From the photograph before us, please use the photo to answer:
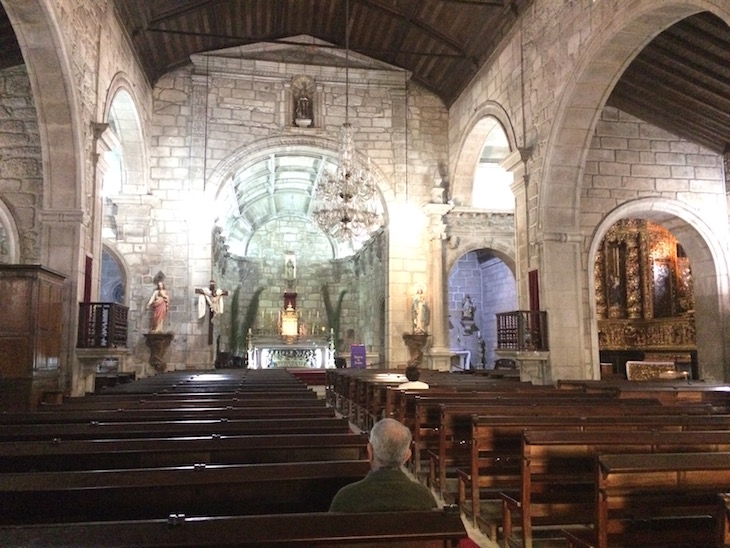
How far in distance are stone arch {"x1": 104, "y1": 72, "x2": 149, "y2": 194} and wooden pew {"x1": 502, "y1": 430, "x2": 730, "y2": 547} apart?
1115 cm

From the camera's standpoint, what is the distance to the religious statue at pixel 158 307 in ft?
44.7

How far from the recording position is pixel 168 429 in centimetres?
410

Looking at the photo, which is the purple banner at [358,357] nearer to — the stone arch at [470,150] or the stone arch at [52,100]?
the stone arch at [470,150]

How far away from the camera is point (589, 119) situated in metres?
9.74

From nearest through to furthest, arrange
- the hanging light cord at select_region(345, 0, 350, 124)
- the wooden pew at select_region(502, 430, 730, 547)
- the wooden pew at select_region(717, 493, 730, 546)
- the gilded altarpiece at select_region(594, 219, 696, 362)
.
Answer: the wooden pew at select_region(717, 493, 730, 546), the wooden pew at select_region(502, 430, 730, 547), the hanging light cord at select_region(345, 0, 350, 124), the gilded altarpiece at select_region(594, 219, 696, 362)

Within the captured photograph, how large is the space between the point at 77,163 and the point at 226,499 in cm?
804

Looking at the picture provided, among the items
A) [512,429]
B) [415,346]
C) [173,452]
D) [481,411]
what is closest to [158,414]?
[173,452]

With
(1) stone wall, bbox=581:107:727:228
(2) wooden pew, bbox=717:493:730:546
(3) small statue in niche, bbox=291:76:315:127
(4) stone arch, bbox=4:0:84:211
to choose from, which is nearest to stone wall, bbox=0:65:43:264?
(4) stone arch, bbox=4:0:84:211

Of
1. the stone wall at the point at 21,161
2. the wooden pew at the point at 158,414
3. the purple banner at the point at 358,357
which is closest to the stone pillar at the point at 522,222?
the purple banner at the point at 358,357

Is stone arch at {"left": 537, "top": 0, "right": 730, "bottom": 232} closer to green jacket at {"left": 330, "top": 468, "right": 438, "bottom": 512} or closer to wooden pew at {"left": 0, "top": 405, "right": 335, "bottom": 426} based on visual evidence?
wooden pew at {"left": 0, "top": 405, "right": 335, "bottom": 426}

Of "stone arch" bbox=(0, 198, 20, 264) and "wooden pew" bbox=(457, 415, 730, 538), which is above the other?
"stone arch" bbox=(0, 198, 20, 264)

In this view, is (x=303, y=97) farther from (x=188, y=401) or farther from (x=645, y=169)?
(x=188, y=401)

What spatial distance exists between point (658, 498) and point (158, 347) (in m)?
12.5

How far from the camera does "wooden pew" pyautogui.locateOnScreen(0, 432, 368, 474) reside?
10.7 feet
